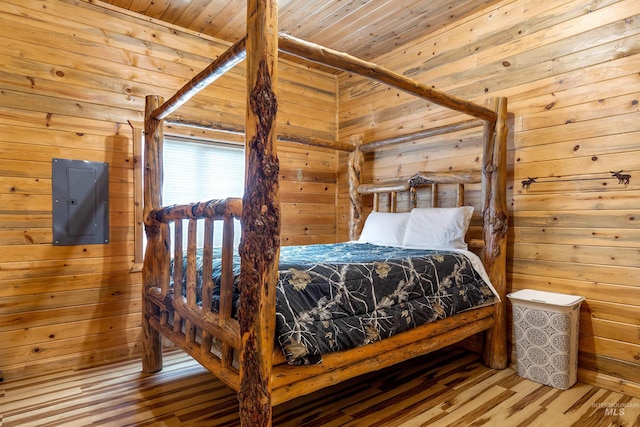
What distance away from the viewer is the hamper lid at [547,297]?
220cm

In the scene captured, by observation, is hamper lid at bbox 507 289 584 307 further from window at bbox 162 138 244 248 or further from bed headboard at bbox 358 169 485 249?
window at bbox 162 138 244 248

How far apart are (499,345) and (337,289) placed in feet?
4.91

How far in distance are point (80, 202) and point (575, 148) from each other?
3335 mm

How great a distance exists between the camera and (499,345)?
257 cm

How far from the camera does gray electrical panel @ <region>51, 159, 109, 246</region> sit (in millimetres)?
2590

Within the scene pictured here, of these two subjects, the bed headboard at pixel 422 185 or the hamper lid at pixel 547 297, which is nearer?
the hamper lid at pixel 547 297

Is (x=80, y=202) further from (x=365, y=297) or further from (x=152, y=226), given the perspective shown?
(x=365, y=297)

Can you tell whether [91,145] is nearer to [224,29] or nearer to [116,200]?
[116,200]

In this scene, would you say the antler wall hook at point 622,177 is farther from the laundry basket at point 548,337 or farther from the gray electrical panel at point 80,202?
the gray electrical panel at point 80,202

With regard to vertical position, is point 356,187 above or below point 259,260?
above

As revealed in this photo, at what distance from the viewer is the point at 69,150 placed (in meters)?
Result: 2.63

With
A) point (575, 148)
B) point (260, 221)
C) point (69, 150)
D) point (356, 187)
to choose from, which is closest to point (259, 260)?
point (260, 221)

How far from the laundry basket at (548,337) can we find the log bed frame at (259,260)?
0.74 ft

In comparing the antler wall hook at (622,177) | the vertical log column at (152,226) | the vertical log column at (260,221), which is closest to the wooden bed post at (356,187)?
the vertical log column at (152,226)
